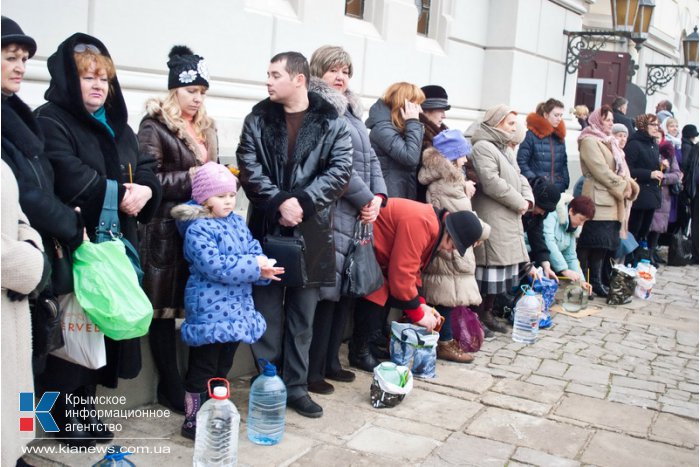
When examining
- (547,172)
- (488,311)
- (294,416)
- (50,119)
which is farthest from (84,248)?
(547,172)

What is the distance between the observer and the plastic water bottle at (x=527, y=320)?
696 cm

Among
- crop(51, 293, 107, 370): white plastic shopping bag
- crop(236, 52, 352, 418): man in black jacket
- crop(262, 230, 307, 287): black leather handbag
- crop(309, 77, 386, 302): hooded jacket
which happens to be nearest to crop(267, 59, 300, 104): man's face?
crop(236, 52, 352, 418): man in black jacket

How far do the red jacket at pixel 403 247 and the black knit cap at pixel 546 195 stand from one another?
2290 millimetres

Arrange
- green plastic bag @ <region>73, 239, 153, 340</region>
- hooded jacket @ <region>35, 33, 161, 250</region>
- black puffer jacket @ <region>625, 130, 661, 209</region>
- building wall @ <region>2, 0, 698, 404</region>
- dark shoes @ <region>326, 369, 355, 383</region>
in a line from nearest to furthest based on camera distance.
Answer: green plastic bag @ <region>73, 239, 153, 340</region>
hooded jacket @ <region>35, 33, 161, 250</region>
building wall @ <region>2, 0, 698, 404</region>
dark shoes @ <region>326, 369, 355, 383</region>
black puffer jacket @ <region>625, 130, 661, 209</region>

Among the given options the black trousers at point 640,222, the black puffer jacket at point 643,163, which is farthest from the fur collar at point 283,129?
the black trousers at point 640,222

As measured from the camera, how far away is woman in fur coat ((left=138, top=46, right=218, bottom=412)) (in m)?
4.48

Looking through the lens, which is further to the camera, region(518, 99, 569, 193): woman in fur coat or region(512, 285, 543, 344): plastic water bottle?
region(518, 99, 569, 193): woman in fur coat

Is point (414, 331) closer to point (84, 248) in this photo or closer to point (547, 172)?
point (84, 248)

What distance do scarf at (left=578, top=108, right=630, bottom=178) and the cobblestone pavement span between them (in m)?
2.53

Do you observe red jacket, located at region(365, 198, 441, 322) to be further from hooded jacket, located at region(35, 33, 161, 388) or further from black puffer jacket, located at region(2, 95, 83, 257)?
black puffer jacket, located at region(2, 95, 83, 257)

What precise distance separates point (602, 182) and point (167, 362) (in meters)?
5.67

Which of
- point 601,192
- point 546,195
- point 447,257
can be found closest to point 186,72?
point 447,257

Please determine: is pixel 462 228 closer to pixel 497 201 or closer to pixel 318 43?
pixel 497 201

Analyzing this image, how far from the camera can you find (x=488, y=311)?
721cm
